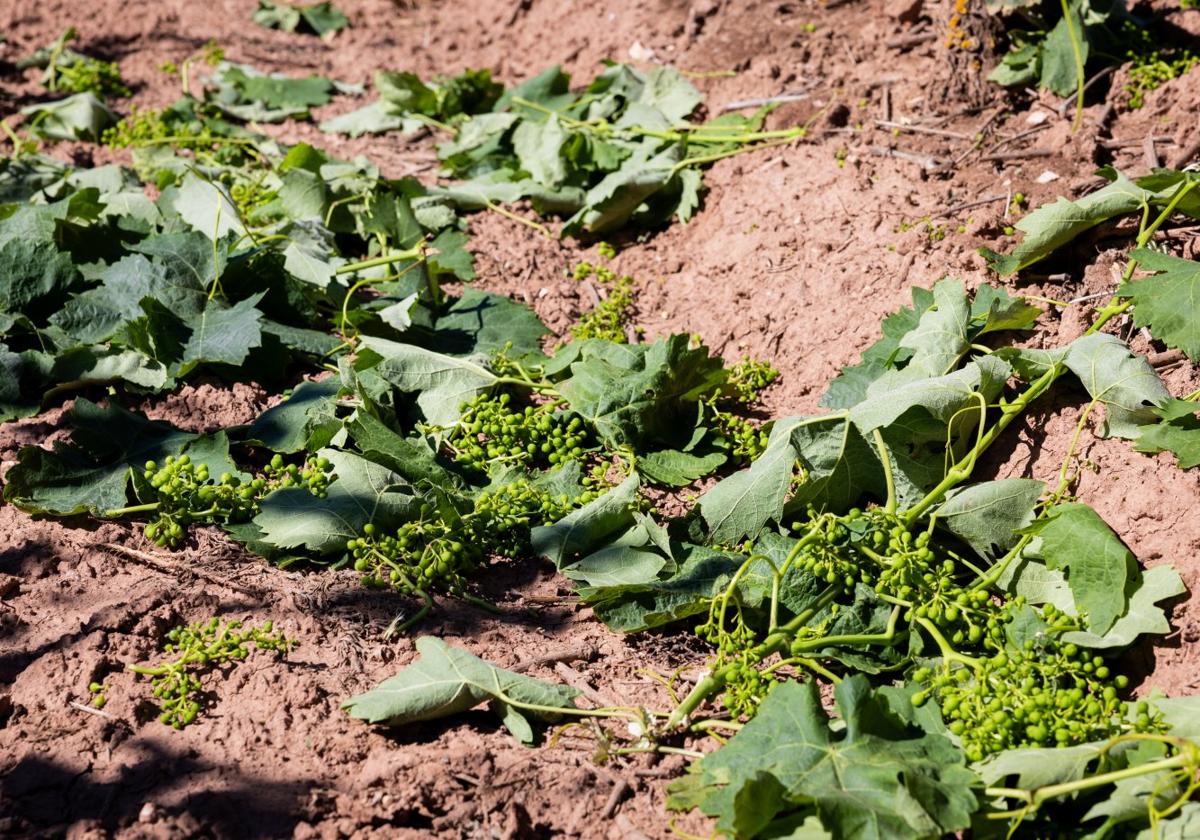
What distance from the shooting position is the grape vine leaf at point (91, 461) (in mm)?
3459

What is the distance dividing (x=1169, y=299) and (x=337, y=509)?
257 cm

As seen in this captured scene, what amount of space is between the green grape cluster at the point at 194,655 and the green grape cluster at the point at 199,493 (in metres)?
0.48

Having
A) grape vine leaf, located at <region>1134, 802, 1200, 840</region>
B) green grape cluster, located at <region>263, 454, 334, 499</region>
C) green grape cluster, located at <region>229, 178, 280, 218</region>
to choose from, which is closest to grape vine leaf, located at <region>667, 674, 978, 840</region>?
grape vine leaf, located at <region>1134, 802, 1200, 840</region>

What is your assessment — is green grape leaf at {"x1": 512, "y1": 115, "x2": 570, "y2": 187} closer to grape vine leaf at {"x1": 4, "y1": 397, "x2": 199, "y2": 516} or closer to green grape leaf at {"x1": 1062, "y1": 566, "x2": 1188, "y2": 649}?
grape vine leaf at {"x1": 4, "y1": 397, "x2": 199, "y2": 516}

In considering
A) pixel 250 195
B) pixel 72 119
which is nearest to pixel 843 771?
pixel 250 195

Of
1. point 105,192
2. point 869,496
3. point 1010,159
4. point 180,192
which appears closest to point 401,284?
point 180,192

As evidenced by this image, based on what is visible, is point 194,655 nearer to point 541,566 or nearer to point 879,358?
point 541,566

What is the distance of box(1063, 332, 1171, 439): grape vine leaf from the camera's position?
3.18 m

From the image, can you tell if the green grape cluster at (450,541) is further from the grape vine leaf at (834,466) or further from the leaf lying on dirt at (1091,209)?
the leaf lying on dirt at (1091,209)

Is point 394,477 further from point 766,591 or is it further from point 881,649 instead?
point 881,649

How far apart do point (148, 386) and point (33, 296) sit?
653 millimetres

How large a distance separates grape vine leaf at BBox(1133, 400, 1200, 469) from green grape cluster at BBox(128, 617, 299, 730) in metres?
2.45

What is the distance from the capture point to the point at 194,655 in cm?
290

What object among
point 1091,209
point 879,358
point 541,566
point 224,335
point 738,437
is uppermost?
point 1091,209
